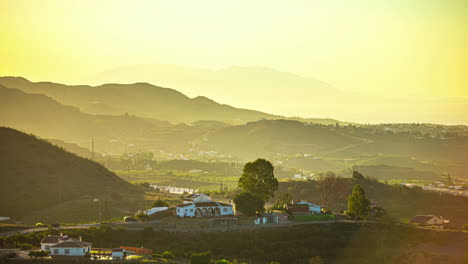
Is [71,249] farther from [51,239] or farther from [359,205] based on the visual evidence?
[359,205]

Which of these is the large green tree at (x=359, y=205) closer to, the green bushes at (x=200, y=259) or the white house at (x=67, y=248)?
the green bushes at (x=200, y=259)

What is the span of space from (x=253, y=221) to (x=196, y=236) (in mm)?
10231

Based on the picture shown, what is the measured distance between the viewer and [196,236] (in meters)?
74.6

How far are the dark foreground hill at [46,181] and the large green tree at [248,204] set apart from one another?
74.5ft

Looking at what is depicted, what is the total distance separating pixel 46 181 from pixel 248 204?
132 feet

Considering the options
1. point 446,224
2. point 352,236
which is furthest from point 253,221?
point 446,224

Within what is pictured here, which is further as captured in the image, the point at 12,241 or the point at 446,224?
the point at 446,224

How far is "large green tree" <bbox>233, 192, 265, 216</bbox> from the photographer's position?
3342 inches

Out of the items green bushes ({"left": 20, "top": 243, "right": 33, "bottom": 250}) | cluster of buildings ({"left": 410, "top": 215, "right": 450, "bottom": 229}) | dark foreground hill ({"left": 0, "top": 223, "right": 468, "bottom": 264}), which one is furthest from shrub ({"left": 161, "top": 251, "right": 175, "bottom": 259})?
cluster of buildings ({"left": 410, "top": 215, "right": 450, "bottom": 229})

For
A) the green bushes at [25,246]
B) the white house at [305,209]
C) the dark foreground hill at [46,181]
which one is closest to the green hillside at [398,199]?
the white house at [305,209]

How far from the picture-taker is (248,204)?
85.0 metres

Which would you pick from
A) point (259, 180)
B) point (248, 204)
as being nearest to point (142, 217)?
point (248, 204)

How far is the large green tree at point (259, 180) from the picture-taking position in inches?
3629

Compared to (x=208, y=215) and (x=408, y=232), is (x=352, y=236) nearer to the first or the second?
(x=408, y=232)
